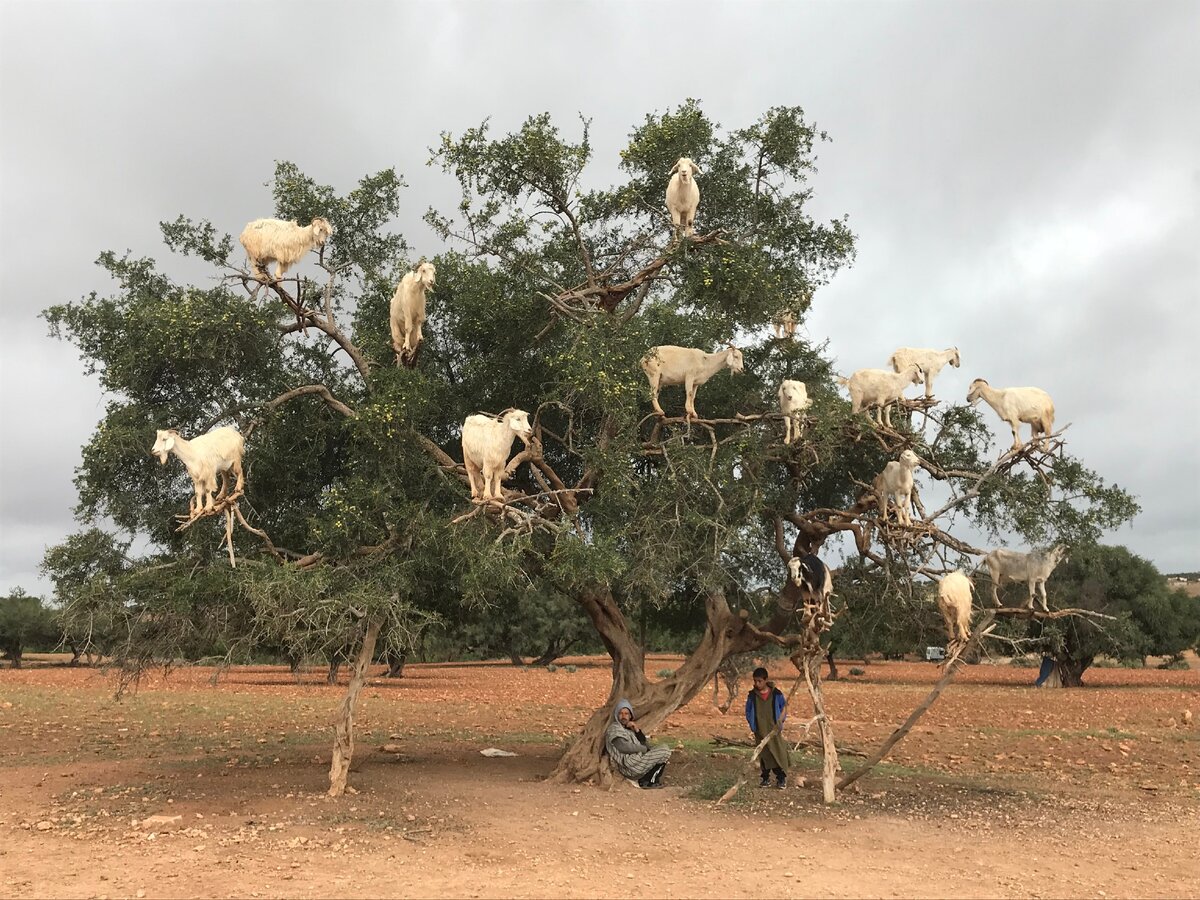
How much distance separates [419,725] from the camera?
22812mm

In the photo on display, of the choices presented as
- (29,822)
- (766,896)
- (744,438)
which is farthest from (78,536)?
(766,896)

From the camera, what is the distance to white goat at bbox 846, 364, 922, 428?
1152 cm

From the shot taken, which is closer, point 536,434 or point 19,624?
point 536,434

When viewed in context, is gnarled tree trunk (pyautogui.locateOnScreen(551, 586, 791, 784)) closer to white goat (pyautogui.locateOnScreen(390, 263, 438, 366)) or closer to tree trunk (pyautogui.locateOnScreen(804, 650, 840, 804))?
tree trunk (pyautogui.locateOnScreen(804, 650, 840, 804))

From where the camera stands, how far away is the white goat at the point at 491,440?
9.91 metres

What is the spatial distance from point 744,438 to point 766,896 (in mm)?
5658

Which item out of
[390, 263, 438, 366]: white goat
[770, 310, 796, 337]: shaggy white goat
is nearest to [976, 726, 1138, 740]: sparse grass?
[770, 310, 796, 337]: shaggy white goat

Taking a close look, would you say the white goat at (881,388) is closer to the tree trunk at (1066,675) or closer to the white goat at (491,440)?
the white goat at (491,440)

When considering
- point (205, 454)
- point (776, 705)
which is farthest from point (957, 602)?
point (205, 454)

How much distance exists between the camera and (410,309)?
36.6ft

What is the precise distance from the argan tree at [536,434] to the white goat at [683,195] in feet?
1.36

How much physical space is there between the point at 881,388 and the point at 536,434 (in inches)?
169

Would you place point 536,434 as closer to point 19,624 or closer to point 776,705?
point 776,705

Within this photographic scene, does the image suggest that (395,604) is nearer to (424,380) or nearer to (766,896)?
(424,380)
